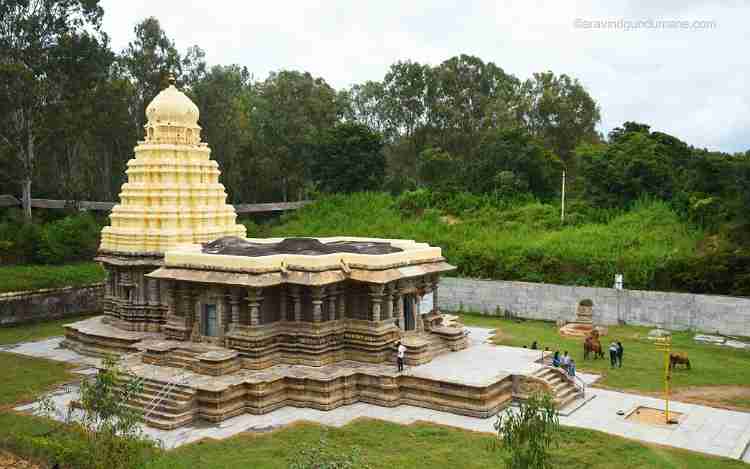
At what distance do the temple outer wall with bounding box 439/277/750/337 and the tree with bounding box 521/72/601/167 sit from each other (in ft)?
74.4

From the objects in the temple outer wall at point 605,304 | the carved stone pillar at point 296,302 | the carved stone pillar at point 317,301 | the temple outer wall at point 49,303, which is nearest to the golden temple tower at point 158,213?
the temple outer wall at point 49,303

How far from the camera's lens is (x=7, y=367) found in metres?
21.3

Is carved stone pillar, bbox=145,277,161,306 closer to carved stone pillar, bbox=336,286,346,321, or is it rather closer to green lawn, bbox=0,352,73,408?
green lawn, bbox=0,352,73,408

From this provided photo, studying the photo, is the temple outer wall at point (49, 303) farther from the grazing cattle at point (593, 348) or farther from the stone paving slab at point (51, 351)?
the grazing cattle at point (593, 348)

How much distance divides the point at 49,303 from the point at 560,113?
35553mm

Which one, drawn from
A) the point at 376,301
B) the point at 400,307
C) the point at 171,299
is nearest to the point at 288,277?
the point at 376,301

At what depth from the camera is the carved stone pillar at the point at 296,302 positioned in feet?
62.5

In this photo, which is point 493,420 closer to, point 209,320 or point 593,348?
point 593,348

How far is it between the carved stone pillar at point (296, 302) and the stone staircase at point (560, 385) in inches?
257

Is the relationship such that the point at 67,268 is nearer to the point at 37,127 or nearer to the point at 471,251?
the point at 37,127

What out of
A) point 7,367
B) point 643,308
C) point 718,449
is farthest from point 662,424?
point 7,367

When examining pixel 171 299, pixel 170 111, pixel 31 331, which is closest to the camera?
pixel 171 299

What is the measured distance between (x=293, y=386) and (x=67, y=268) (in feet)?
60.3

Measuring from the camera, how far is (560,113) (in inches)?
1937
